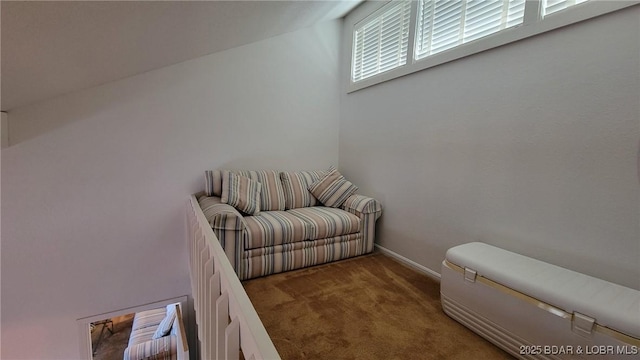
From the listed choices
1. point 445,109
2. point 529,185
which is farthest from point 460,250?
point 445,109

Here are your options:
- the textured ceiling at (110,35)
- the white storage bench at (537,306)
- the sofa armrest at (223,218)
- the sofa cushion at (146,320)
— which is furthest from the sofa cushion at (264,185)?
the sofa cushion at (146,320)

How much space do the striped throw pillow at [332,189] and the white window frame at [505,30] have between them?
1.04m

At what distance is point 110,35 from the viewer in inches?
59.7

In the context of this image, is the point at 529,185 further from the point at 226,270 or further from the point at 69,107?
the point at 69,107

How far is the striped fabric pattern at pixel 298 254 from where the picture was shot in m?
2.20

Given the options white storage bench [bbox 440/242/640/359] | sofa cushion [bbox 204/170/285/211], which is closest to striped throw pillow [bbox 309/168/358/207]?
sofa cushion [bbox 204/170/285/211]

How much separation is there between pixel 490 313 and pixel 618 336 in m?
0.49

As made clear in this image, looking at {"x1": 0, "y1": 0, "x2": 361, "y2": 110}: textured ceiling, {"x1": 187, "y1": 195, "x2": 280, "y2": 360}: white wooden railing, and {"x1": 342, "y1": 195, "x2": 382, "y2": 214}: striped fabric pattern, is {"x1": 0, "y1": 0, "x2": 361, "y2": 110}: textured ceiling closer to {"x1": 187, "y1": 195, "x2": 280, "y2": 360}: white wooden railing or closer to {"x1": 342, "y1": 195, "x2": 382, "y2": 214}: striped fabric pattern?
{"x1": 187, "y1": 195, "x2": 280, "y2": 360}: white wooden railing

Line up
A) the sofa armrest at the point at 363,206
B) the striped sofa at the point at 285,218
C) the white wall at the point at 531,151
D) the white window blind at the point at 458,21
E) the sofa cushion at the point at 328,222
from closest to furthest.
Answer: the white wall at the point at 531,151 → the white window blind at the point at 458,21 → the striped sofa at the point at 285,218 → the sofa cushion at the point at 328,222 → the sofa armrest at the point at 363,206

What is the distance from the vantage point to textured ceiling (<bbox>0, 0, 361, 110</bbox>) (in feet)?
3.92

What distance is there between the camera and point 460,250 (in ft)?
5.52

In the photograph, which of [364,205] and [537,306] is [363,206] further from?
[537,306]

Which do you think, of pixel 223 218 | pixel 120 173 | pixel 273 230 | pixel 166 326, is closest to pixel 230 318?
pixel 223 218

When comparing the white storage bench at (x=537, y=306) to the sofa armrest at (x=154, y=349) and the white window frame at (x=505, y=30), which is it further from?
the sofa armrest at (x=154, y=349)
